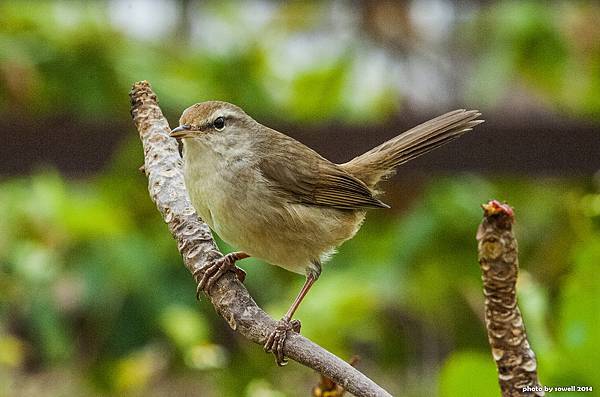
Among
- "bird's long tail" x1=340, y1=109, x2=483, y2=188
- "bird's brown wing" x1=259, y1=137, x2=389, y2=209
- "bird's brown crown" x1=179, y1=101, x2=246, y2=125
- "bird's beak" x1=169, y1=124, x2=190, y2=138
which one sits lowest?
"bird's beak" x1=169, y1=124, x2=190, y2=138

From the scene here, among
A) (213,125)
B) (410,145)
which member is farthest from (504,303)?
(410,145)

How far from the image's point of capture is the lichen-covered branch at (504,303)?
98cm

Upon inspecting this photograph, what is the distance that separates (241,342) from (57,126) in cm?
120

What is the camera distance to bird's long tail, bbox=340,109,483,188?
7.58 feet

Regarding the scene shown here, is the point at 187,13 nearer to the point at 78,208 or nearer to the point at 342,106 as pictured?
the point at 342,106

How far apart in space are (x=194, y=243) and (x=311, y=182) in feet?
2.29

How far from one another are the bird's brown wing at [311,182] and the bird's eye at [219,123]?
0.19m

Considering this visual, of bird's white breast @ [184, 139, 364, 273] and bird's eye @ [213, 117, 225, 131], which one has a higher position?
bird's eye @ [213, 117, 225, 131]

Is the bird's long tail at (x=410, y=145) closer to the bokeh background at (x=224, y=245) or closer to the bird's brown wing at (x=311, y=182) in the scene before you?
the bird's brown wing at (x=311, y=182)

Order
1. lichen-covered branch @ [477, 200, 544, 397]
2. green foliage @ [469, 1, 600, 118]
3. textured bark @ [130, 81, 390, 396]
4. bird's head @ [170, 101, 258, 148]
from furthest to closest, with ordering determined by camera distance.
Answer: green foliage @ [469, 1, 600, 118] → bird's head @ [170, 101, 258, 148] → textured bark @ [130, 81, 390, 396] → lichen-covered branch @ [477, 200, 544, 397]

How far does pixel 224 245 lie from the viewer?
331 centimetres

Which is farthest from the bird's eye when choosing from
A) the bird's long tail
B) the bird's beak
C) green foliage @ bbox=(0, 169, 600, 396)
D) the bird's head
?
green foliage @ bbox=(0, 169, 600, 396)

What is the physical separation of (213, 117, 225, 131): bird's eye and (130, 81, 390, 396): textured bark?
180 millimetres

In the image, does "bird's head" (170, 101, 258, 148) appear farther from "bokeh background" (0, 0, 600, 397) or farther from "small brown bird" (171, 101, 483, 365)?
"bokeh background" (0, 0, 600, 397)
